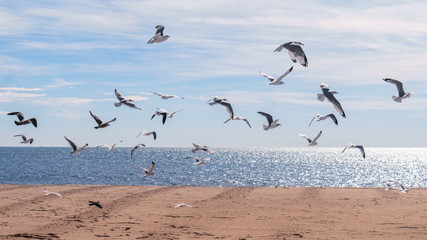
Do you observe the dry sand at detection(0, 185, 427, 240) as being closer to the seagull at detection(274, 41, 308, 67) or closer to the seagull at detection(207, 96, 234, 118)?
the seagull at detection(207, 96, 234, 118)

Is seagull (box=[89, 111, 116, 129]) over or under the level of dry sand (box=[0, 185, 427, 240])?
over

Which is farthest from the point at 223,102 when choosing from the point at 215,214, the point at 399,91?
the point at 215,214

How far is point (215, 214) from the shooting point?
25.4 m

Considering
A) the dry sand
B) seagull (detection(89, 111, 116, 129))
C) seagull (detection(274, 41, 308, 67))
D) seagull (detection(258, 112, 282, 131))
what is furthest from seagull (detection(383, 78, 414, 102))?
seagull (detection(89, 111, 116, 129))

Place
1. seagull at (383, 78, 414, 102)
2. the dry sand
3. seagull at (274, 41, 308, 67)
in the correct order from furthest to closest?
the dry sand, seagull at (383, 78, 414, 102), seagull at (274, 41, 308, 67)

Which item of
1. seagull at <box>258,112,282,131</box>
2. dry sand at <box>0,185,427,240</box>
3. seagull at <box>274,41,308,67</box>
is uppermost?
seagull at <box>274,41,308,67</box>

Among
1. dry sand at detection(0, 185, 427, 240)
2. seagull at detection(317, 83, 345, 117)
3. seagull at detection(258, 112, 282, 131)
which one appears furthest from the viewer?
dry sand at detection(0, 185, 427, 240)

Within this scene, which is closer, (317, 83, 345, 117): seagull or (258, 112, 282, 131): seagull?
(317, 83, 345, 117): seagull

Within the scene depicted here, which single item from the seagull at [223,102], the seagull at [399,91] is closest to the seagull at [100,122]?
the seagull at [223,102]

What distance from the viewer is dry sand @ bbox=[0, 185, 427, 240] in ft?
70.7

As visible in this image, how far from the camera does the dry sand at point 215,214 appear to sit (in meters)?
21.6

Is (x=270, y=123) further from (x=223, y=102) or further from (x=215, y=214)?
(x=215, y=214)

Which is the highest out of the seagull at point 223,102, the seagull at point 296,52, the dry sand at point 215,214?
the seagull at point 296,52

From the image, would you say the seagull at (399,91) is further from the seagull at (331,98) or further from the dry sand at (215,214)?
the dry sand at (215,214)
